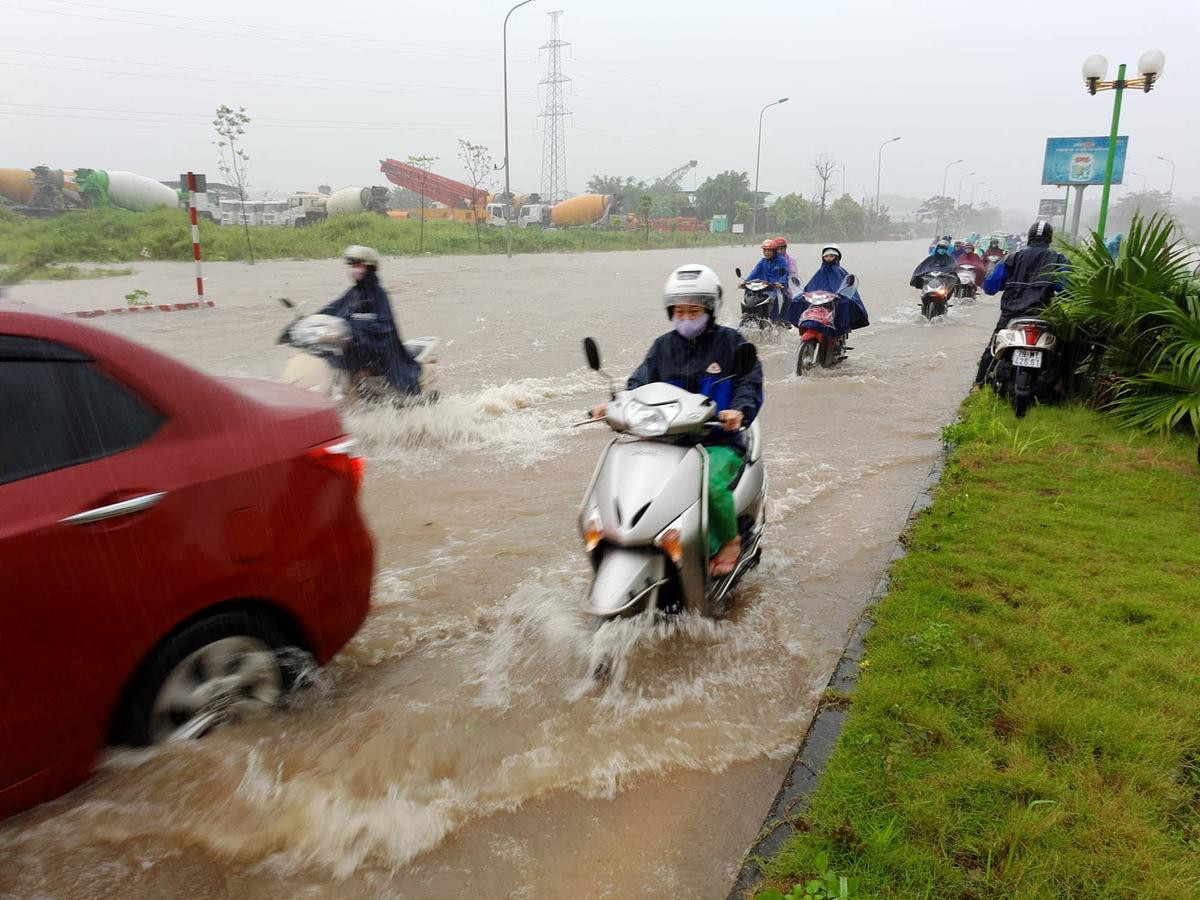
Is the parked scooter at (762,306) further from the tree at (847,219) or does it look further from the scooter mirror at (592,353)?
the tree at (847,219)

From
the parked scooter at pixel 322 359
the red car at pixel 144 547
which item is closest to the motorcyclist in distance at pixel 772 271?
the parked scooter at pixel 322 359

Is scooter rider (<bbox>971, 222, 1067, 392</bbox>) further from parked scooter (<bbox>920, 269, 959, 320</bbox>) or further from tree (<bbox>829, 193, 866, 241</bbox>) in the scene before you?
tree (<bbox>829, 193, 866, 241</bbox>)

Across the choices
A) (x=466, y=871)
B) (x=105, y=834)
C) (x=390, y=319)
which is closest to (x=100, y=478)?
(x=105, y=834)

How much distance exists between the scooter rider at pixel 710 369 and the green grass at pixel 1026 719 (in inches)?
37.9

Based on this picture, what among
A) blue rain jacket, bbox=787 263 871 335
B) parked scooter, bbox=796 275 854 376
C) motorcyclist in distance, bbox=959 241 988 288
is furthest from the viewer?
motorcyclist in distance, bbox=959 241 988 288

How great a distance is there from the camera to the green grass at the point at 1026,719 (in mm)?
2387

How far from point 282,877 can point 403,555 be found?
277 cm

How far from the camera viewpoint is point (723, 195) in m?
80.3

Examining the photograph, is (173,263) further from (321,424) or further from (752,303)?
(321,424)

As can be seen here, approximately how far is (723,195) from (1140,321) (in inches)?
3036

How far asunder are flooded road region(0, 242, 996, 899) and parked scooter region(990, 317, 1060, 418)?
110 centimetres

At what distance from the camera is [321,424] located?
3160 mm

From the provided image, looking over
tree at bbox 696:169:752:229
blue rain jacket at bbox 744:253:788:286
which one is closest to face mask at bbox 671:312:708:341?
blue rain jacket at bbox 744:253:788:286

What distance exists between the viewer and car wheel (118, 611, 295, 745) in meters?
2.59
